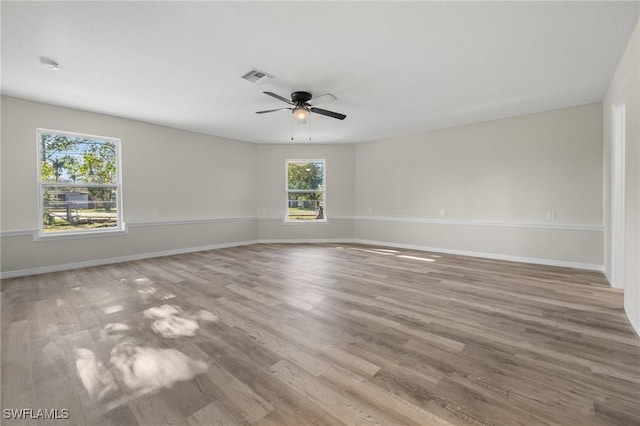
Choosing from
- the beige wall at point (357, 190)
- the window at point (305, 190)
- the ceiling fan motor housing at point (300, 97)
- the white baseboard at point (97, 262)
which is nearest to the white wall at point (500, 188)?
the beige wall at point (357, 190)

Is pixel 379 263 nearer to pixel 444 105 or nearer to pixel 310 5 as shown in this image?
pixel 444 105

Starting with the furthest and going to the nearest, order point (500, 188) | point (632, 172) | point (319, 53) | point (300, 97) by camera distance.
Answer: point (500, 188) → point (300, 97) → point (319, 53) → point (632, 172)

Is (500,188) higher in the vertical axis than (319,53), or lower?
lower

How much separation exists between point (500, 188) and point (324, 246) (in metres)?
3.89

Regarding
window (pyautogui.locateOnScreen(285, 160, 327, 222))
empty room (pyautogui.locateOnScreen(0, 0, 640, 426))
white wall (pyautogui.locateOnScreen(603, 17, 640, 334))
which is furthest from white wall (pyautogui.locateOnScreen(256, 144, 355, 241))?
white wall (pyautogui.locateOnScreen(603, 17, 640, 334))

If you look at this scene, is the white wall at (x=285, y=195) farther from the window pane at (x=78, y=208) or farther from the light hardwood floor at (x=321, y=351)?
the light hardwood floor at (x=321, y=351)

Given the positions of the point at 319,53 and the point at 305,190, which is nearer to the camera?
the point at 319,53

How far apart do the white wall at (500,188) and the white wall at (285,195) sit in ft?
2.16

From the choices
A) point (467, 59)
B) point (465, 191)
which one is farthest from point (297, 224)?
point (467, 59)

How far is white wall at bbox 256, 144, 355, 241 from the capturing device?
7.32m

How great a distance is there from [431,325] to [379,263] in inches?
95.6

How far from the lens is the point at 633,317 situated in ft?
7.99

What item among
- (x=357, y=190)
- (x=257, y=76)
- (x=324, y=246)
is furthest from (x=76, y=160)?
(x=357, y=190)

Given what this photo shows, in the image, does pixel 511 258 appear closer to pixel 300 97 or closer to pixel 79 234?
pixel 300 97
